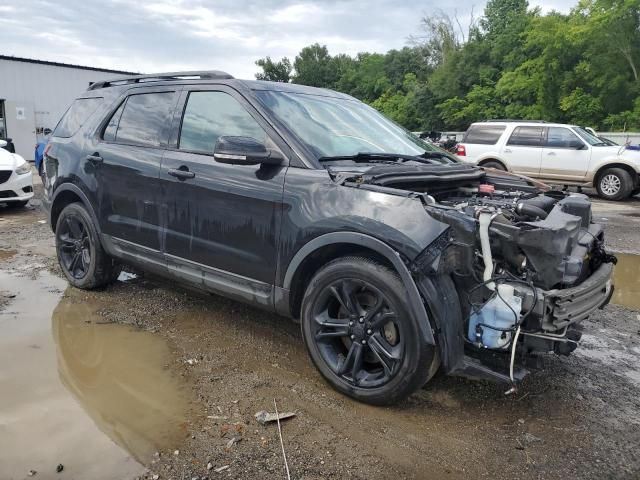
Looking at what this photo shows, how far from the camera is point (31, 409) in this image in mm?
3074

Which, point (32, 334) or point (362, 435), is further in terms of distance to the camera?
point (32, 334)

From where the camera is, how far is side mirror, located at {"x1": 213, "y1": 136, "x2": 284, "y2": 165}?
3.31 metres

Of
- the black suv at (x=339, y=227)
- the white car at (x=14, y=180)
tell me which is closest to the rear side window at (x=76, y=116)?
the black suv at (x=339, y=227)

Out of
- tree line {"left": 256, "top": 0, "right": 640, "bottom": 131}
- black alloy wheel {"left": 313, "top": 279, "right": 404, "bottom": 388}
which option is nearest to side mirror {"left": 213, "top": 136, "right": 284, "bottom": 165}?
black alloy wheel {"left": 313, "top": 279, "right": 404, "bottom": 388}

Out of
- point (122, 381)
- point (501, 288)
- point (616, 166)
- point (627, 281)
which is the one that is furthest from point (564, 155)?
point (122, 381)

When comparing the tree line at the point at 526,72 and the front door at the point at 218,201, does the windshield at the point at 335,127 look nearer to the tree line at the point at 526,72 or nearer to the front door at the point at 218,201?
the front door at the point at 218,201

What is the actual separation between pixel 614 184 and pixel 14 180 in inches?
506

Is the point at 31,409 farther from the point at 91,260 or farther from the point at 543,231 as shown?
the point at 543,231

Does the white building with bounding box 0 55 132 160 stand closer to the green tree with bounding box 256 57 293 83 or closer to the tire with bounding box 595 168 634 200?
the tire with bounding box 595 168 634 200

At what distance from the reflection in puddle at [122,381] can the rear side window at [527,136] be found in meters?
11.8

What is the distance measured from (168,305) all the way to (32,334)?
1.09 metres

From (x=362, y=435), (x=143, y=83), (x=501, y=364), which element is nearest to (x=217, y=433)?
(x=362, y=435)

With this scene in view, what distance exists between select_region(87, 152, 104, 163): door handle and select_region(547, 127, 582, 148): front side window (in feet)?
37.9

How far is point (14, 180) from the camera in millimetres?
9375
